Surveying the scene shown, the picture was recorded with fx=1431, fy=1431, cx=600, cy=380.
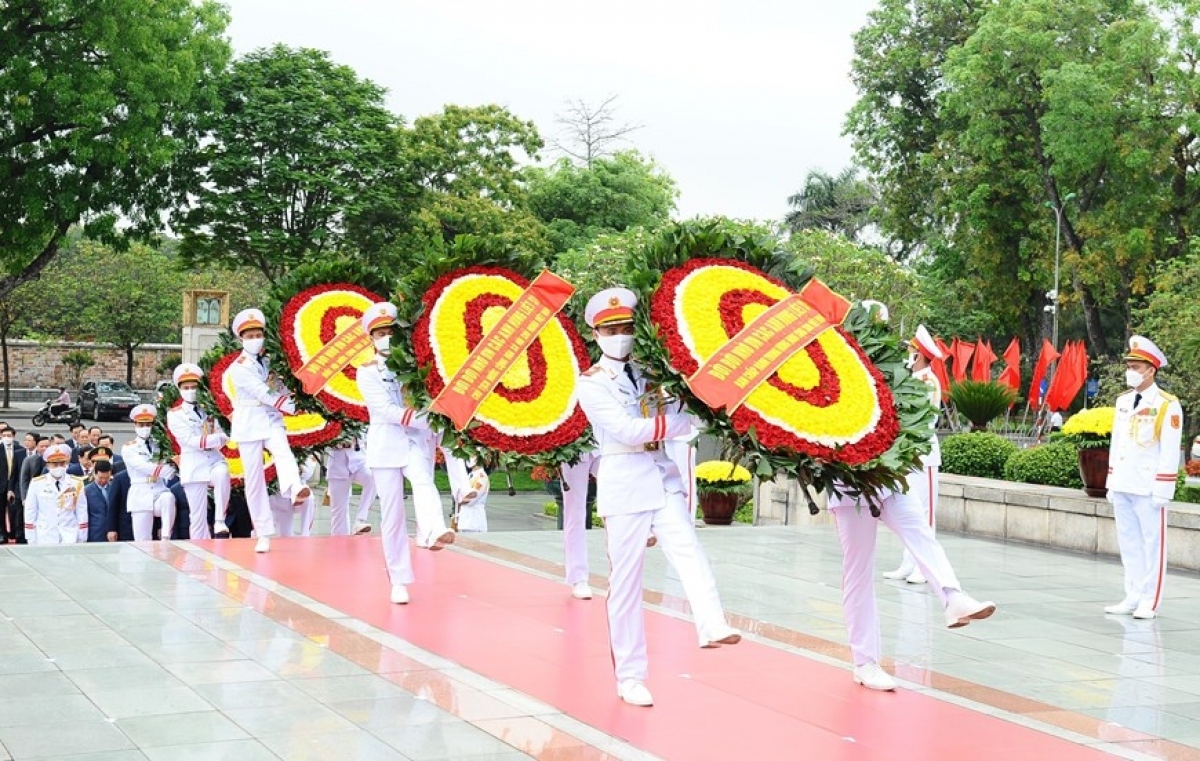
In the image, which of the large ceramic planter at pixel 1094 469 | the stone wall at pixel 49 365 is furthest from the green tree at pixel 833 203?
the large ceramic planter at pixel 1094 469

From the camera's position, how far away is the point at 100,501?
14422mm

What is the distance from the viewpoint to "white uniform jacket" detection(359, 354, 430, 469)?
10312 mm

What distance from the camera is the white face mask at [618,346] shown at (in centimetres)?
742

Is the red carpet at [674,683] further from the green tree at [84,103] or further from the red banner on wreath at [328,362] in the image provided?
the green tree at [84,103]

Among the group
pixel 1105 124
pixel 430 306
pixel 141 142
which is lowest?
pixel 430 306

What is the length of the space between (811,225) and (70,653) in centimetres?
6165

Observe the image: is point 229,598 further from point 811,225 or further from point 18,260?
point 811,225

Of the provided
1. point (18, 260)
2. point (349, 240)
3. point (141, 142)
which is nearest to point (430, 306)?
point (141, 142)

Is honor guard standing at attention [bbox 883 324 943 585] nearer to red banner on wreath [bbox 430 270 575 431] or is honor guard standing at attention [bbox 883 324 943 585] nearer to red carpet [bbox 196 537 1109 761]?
red carpet [bbox 196 537 1109 761]

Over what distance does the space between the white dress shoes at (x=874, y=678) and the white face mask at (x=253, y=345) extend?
691 cm

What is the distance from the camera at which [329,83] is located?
38.5 meters

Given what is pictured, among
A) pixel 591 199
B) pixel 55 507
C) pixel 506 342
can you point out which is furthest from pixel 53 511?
pixel 591 199

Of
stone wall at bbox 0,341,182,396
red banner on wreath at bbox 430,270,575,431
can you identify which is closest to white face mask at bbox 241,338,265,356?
red banner on wreath at bbox 430,270,575,431

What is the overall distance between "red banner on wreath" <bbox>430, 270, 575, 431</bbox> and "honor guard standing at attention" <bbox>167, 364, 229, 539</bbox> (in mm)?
5555
